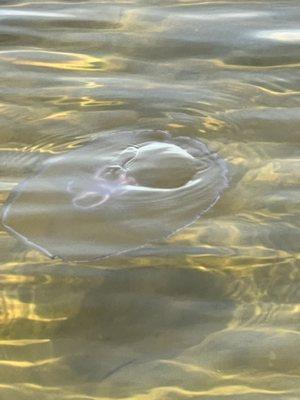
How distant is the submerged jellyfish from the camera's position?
2871mm

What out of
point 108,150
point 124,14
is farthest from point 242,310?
point 124,14

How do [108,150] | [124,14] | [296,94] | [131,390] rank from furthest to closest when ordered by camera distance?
[124,14]
[296,94]
[108,150]
[131,390]

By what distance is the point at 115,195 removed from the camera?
3.05 meters

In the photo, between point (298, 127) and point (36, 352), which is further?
point (298, 127)

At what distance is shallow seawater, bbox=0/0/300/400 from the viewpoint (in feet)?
7.97

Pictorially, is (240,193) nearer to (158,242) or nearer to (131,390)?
(158,242)

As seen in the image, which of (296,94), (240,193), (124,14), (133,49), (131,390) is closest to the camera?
(131,390)

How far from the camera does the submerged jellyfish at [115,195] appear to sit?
2871 mm

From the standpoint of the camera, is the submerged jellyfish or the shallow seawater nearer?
the shallow seawater

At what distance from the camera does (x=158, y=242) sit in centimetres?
285

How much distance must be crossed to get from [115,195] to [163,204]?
0.58 ft

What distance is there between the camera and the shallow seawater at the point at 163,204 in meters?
2.43

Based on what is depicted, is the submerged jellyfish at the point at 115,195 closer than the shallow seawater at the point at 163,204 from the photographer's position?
No

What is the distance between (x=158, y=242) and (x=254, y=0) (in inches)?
74.6
